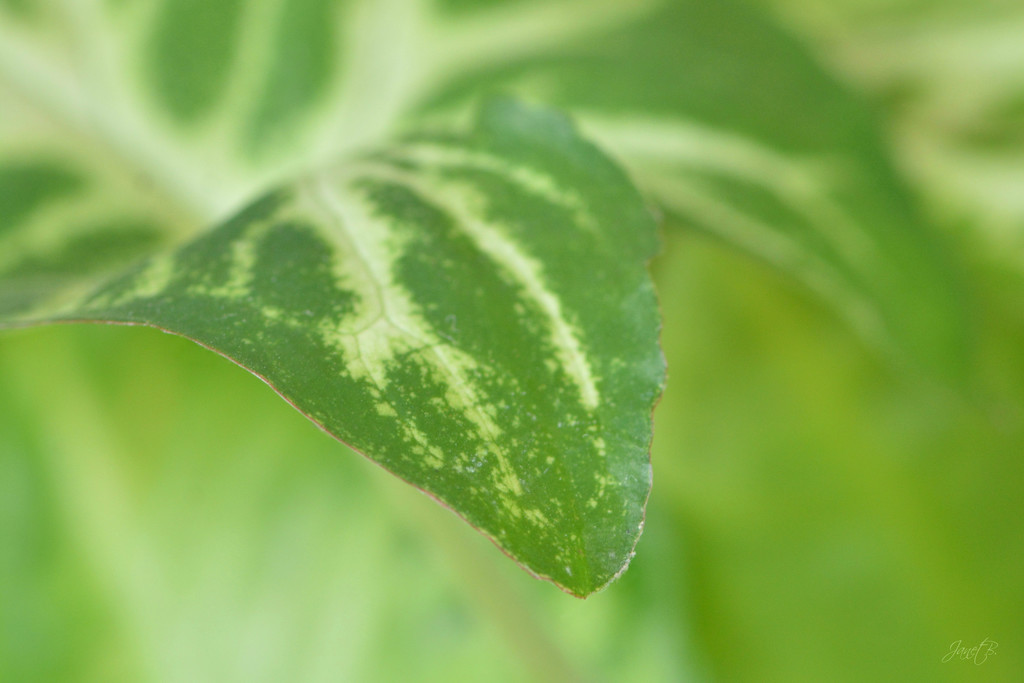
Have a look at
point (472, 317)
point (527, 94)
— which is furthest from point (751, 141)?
point (472, 317)

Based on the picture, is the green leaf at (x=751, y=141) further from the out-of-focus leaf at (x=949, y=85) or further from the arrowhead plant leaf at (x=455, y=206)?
the out-of-focus leaf at (x=949, y=85)

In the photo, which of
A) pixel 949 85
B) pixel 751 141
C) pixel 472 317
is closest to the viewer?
pixel 472 317

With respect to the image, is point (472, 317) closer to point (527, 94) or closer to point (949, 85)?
point (527, 94)

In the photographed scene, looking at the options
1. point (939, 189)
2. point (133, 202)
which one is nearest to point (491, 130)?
point (133, 202)

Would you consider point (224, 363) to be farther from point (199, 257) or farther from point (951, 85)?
point (951, 85)

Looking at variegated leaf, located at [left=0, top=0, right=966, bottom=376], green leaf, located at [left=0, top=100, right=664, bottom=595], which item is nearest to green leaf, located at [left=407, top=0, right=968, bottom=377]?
variegated leaf, located at [left=0, top=0, right=966, bottom=376]

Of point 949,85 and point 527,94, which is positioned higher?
point 527,94

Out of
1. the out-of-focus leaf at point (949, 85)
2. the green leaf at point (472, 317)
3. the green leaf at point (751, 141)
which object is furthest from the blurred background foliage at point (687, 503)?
the green leaf at point (472, 317)
